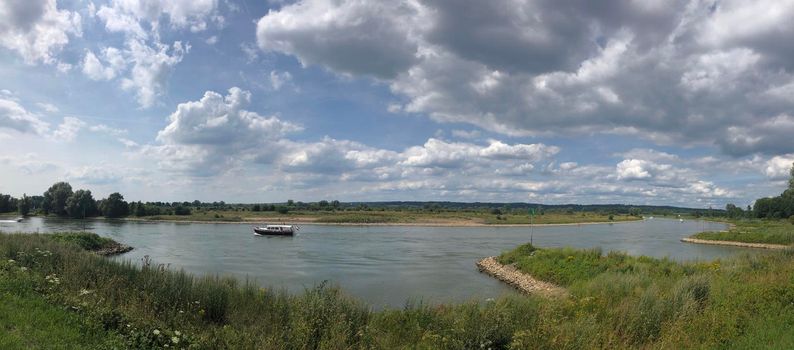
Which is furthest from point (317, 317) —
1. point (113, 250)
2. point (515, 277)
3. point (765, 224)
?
point (765, 224)

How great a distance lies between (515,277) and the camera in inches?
1267

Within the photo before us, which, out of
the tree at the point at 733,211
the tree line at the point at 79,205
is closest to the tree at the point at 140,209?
the tree line at the point at 79,205

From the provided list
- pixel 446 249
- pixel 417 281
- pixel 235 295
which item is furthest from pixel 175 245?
pixel 235 295

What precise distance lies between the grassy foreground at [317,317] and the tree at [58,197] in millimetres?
119763

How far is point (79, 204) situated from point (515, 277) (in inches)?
4383

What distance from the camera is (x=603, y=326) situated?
32.8ft

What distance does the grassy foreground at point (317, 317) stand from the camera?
8.29 meters

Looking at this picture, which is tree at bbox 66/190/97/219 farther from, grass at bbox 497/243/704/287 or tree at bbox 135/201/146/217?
grass at bbox 497/243/704/287

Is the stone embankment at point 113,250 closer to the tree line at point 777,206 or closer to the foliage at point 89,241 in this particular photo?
the foliage at point 89,241

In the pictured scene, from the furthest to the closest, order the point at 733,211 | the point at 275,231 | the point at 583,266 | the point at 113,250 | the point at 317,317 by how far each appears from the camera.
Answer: the point at 733,211, the point at 275,231, the point at 113,250, the point at 583,266, the point at 317,317

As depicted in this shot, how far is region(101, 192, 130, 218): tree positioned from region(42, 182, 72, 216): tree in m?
7.72

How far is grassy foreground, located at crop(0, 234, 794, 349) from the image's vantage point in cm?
829

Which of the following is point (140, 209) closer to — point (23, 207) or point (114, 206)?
point (114, 206)

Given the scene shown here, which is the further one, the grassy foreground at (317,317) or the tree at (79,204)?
the tree at (79,204)
